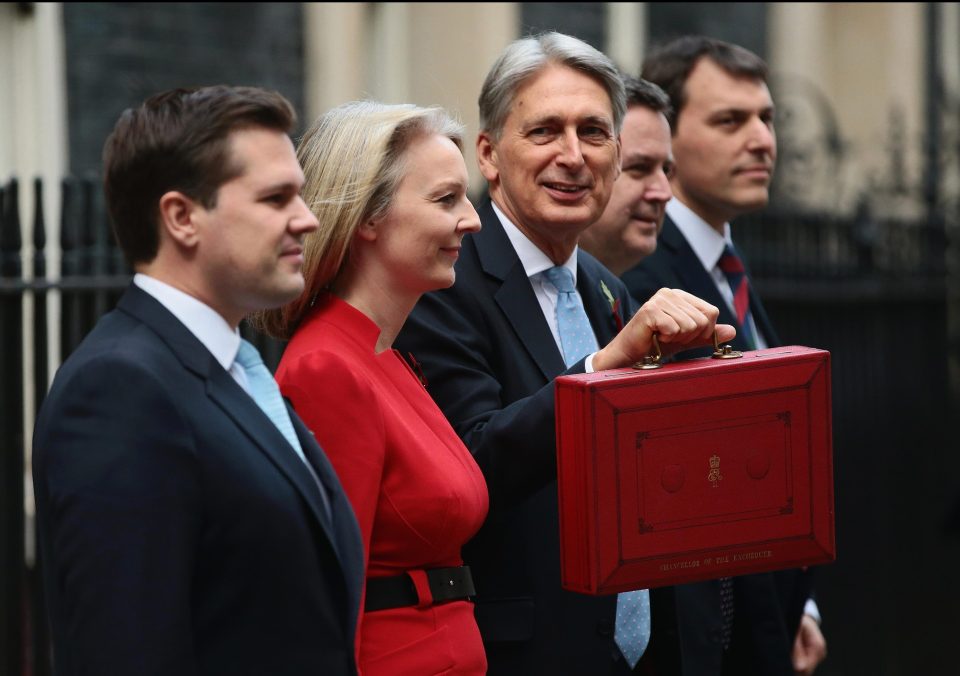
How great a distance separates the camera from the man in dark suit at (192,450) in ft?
7.03

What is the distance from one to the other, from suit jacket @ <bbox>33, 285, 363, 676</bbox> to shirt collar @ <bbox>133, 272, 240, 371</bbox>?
0.01 meters

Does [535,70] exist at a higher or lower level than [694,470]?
higher

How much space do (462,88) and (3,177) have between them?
2.62 m

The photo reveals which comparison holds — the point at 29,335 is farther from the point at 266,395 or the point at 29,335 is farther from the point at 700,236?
the point at 266,395

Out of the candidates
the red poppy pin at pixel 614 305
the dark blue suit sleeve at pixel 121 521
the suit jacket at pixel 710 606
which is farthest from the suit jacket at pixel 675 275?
the dark blue suit sleeve at pixel 121 521

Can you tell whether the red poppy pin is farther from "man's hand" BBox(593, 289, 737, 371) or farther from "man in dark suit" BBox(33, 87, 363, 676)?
"man in dark suit" BBox(33, 87, 363, 676)

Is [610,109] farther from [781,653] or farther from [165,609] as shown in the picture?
[165,609]

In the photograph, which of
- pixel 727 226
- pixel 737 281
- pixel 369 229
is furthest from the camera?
pixel 727 226

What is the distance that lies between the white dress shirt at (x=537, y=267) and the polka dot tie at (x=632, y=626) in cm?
51

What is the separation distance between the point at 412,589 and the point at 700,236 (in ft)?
5.65

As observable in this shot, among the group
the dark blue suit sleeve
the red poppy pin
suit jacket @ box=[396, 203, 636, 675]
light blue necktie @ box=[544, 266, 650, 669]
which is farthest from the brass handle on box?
the dark blue suit sleeve

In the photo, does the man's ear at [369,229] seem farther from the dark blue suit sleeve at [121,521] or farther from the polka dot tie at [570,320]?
the dark blue suit sleeve at [121,521]

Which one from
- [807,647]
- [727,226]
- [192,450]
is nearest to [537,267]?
[727,226]

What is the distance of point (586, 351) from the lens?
11.2 feet
